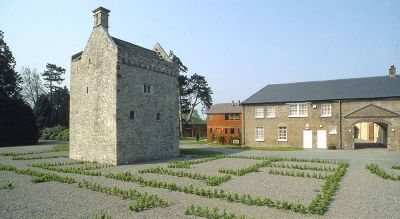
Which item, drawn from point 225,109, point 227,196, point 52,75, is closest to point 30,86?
point 52,75

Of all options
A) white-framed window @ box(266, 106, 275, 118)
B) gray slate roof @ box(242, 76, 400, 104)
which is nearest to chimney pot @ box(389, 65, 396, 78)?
gray slate roof @ box(242, 76, 400, 104)

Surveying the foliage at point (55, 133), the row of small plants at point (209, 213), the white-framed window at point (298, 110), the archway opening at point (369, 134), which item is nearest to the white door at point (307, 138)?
the white-framed window at point (298, 110)

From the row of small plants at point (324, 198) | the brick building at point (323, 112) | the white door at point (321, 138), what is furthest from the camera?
the white door at point (321, 138)

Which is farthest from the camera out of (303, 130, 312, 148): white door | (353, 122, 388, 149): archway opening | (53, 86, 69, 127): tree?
(53, 86, 69, 127): tree

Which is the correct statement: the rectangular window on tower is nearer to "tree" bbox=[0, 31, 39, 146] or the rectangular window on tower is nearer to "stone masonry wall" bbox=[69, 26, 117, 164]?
"stone masonry wall" bbox=[69, 26, 117, 164]

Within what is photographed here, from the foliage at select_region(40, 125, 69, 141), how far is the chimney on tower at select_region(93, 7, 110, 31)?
3102 cm

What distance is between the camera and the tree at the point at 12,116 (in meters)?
43.0

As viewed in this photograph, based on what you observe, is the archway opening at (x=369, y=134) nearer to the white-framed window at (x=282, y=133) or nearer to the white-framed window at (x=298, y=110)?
the white-framed window at (x=298, y=110)

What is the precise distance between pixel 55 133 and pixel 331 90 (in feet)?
153

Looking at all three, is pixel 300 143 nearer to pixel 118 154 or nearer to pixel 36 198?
pixel 118 154

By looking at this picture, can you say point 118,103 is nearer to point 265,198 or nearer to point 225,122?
point 265,198

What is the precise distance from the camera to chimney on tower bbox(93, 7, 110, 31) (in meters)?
25.2

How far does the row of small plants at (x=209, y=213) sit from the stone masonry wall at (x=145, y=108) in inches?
549

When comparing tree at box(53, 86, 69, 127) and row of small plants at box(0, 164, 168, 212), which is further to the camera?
tree at box(53, 86, 69, 127)
